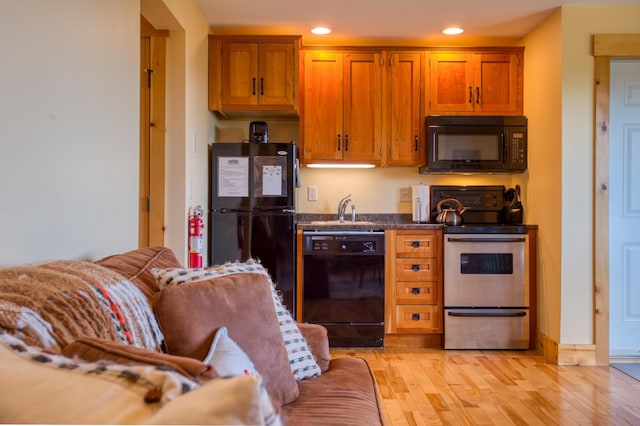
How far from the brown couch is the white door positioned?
7.95ft

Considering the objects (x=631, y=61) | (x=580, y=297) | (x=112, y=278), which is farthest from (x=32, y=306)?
(x=631, y=61)

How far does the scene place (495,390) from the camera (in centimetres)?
267

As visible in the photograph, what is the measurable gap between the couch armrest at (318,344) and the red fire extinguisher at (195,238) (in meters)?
1.47

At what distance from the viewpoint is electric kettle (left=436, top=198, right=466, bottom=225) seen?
377cm

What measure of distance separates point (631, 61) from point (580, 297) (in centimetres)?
170

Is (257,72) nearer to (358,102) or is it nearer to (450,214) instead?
(358,102)

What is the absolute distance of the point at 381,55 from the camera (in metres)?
3.79

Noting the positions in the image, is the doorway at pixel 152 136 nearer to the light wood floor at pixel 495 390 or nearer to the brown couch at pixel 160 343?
the brown couch at pixel 160 343

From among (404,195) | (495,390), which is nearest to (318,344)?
(495,390)

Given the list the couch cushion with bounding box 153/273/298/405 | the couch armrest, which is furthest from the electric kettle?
the couch cushion with bounding box 153/273/298/405

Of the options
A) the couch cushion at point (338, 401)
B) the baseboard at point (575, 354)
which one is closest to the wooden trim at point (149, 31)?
the couch cushion at point (338, 401)

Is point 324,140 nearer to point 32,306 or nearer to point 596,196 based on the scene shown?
point 596,196

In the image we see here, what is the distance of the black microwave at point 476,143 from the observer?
3.74 meters

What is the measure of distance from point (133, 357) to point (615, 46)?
3642 mm
